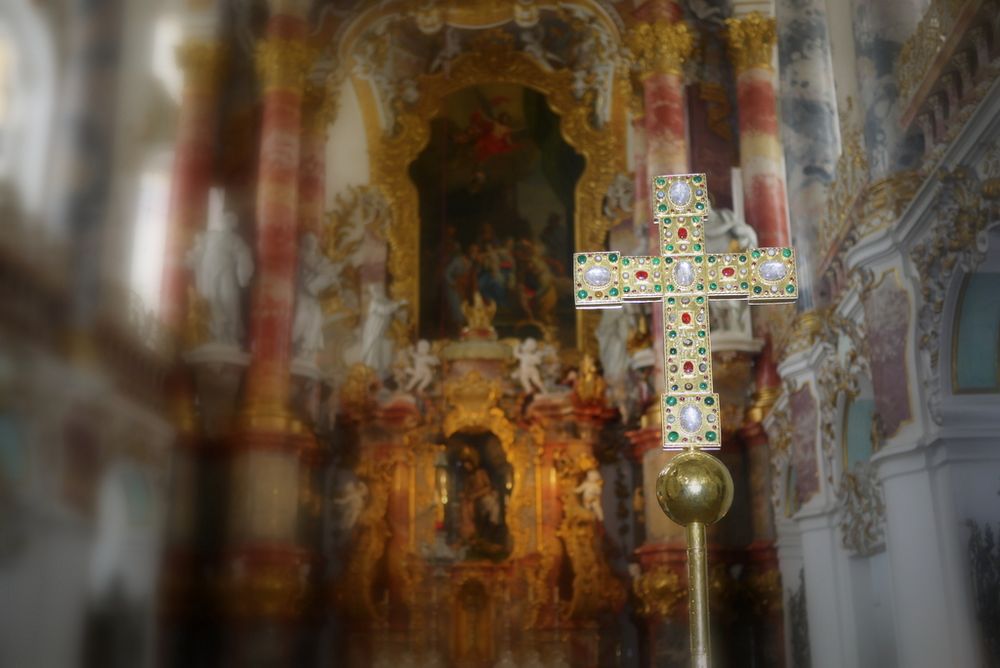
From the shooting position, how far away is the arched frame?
42.2ft

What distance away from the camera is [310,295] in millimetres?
11703

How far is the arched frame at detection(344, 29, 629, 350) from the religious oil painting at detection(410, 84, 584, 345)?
0.14 metres

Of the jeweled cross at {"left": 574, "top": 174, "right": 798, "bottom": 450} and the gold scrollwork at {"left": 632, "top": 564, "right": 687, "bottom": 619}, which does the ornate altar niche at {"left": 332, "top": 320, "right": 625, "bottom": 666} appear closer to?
the gold scrollwork at {"left": 632, "top": 564, "right": 687, "bottom": 619}

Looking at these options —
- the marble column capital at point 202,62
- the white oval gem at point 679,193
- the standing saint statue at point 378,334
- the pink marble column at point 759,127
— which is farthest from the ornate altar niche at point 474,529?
the white oval gem at point 679,193

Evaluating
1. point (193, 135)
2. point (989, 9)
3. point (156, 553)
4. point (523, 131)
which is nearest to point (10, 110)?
point (156, 553)

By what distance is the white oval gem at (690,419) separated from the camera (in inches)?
164

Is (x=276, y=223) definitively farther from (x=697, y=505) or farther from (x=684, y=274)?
(x=697, y=505)

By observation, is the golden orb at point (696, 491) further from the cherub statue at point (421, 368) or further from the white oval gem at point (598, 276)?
the cherub statue at point (421, 368)

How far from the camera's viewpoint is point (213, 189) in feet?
38.3

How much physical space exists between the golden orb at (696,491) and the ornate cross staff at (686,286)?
130 mm

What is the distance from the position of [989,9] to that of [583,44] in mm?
8440

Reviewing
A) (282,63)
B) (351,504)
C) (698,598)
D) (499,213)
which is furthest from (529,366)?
(698,598)

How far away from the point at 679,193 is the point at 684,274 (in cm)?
38

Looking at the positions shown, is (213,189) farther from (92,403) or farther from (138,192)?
(92,403)
